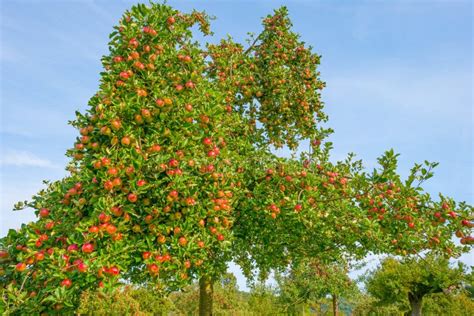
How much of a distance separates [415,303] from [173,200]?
114 feet

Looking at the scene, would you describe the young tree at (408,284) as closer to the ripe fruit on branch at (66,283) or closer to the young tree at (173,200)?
the young tree at (173,200)

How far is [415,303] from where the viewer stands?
1399 inches

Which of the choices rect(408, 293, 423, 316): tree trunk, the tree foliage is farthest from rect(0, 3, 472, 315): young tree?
rect(408, 293, 423, 316): tree trunk

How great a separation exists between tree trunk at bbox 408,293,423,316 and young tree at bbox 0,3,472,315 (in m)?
28.0

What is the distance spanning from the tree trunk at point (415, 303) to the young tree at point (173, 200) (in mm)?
28020

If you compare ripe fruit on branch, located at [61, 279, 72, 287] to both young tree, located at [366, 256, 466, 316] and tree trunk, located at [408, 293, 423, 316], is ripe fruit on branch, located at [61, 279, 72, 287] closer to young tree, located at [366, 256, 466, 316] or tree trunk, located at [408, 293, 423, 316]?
young tree, located at [366, 256, 466, 316]

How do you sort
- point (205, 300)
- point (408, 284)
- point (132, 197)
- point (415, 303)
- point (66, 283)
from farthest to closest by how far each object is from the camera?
point (415, 303)
point (408, 284)
point (205, 300)
point (132, 197)
point (66, 283)

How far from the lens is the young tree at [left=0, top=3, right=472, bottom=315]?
7.77 metres

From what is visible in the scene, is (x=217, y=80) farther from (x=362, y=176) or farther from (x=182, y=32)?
(x=362, y=176)

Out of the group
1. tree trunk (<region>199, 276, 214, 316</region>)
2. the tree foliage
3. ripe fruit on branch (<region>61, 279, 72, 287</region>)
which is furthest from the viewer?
the tree foliage

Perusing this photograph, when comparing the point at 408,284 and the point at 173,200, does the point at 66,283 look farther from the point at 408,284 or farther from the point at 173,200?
the point at 408,284

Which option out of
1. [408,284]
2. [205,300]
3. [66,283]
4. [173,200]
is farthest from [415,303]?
[66,283]

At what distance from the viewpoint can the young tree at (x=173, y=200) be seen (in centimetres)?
777

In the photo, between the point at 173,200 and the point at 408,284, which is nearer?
the point at 173,200
